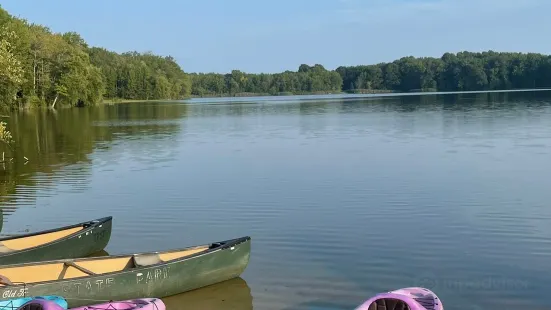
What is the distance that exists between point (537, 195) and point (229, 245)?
37.0 feet

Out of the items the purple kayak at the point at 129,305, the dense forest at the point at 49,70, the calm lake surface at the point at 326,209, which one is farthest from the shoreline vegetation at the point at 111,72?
the purple kayak at the point at 129,305

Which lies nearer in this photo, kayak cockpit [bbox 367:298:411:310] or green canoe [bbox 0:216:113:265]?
kayak cockpit [bbox 367:298:411:310]

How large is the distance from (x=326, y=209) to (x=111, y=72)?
419 feet

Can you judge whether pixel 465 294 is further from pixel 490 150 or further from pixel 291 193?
pixel 490 150

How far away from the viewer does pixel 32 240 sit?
12297 millimetres

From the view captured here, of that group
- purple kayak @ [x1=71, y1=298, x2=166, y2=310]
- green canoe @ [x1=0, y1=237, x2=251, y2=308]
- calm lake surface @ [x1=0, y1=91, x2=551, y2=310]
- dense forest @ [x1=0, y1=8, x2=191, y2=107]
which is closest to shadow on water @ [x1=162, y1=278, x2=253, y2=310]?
calm lake surface @ [x1=0, y1=91, x2=551, y2=310]

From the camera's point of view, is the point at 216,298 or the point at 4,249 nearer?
the point at 216,298

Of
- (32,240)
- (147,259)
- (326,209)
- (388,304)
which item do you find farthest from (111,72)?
(388,304)

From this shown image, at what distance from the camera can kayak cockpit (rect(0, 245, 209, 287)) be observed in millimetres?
9719

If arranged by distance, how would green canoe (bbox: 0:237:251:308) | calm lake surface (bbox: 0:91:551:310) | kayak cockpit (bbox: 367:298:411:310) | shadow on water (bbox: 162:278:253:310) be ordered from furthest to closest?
calm lake surface (bbox: 0:91:551:310)
shadow on water (bbox: 162:278:253:310)
green canoe (bbox: 0:237:251:308)
kayak cockpit (bbox: 367:298:411:310)

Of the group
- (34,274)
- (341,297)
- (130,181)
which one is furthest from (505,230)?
(130,181)

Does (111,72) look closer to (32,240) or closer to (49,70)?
(49,70)

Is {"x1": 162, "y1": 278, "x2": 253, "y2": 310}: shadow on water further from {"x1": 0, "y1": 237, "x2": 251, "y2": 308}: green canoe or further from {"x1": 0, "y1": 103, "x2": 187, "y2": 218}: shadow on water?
{"x1": 0, "y1": 103, "x2": 187, "y2": 218}: shadow on water

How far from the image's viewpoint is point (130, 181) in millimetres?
22438
